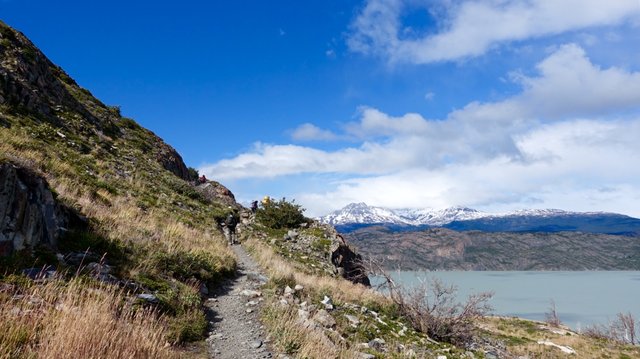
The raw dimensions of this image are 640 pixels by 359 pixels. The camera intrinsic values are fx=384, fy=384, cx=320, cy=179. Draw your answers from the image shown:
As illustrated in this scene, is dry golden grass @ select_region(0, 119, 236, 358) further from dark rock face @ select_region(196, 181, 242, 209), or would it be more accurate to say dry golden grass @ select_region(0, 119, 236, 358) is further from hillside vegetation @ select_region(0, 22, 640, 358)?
dark rock face @ select_region(196, 181, 242, 209)

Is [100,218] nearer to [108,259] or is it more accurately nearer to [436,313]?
[108,259]

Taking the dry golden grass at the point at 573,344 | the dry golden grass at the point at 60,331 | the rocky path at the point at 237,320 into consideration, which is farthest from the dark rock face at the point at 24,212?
the dry golden grass at the point at 573,344

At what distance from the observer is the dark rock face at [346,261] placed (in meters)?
27.9

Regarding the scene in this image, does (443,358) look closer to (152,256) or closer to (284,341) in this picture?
(284,341)

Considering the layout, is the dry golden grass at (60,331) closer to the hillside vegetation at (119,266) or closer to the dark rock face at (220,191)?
the hillside vegetation at (119,266)

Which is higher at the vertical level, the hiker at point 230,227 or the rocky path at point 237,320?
the hiker at point 230,227

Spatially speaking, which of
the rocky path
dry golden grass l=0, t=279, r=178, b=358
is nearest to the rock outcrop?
the rocky path

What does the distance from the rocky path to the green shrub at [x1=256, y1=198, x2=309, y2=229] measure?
18.8m

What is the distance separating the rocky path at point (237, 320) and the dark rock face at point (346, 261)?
1361 centimetres

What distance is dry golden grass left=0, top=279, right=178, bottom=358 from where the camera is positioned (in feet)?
14.8

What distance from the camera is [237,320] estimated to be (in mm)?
9930

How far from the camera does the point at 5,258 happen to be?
23.1 ft

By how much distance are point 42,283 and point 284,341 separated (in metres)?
4.65

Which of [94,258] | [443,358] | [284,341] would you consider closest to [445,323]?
[443,358]
